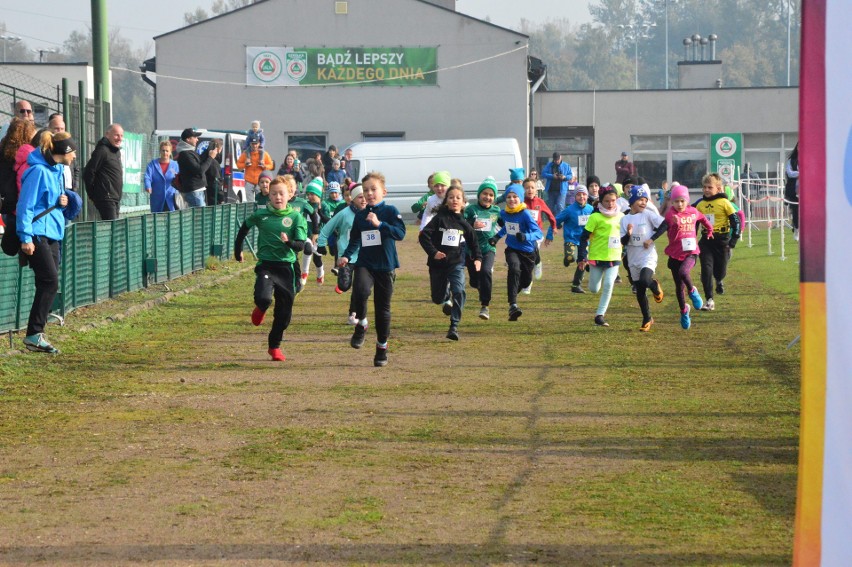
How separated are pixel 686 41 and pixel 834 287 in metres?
75.7

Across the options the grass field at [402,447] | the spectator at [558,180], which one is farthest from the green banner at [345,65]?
the grass field at [402,447]

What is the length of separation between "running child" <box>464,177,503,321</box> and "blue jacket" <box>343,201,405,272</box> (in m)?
3.28

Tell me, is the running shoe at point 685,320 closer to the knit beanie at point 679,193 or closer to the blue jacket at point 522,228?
the knit beanie at point 679,193

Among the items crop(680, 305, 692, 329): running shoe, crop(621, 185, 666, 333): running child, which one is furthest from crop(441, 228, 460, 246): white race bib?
crop(680, 305, 692, 329): running shoe

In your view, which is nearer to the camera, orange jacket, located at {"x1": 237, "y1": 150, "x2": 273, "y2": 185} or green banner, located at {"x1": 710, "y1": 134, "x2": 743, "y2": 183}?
orange jacket, located at {"x1": 237, "y1": 150, "x2": 273, "y2": 185}

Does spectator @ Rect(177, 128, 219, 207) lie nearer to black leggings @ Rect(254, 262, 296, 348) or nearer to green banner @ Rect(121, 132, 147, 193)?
green banner @ Rect(121, 132, 147, 193)

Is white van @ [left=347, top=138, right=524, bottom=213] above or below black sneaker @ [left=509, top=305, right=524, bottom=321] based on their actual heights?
above

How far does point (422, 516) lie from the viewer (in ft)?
21.3

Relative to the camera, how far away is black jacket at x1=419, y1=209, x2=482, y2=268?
1429cm

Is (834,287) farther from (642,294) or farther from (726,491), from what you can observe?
(642,294)

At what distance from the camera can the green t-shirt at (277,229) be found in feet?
40.1

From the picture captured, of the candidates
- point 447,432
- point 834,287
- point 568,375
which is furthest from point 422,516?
point 568,375

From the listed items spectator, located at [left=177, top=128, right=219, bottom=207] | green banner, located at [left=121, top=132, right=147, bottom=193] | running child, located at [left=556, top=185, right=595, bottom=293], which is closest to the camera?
running child, located at [left=556, top=185, right=595, bottom=293]

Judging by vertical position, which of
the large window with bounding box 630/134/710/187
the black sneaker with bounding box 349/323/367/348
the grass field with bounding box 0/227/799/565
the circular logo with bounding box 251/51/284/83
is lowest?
the grass field with bounding box 0/227/799/565
